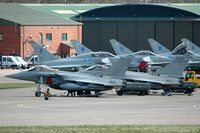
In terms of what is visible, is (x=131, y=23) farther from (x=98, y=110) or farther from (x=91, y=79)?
(x=98, y=110)

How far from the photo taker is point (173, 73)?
58.3 meters

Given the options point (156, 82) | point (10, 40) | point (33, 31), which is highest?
point (33, 31)

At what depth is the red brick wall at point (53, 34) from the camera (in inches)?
3848

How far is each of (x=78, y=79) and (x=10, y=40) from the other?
1753 inches

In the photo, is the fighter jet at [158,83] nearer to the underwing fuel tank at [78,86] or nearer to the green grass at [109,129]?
the underwing fuel tank at [78,86]

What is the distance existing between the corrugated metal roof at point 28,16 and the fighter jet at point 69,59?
23901 mm

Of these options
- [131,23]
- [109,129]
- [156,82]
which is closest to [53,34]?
[131,23]

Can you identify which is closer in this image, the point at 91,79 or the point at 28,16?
the point at 91,79

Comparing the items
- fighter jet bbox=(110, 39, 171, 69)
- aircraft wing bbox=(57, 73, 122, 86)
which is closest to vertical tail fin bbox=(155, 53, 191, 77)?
aircraft wing bbox=(57, 73, 122, 86)

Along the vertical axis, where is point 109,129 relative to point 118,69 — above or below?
below

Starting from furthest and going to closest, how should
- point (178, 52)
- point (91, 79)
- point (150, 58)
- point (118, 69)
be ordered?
point (178, 52) < point (150, 58) < point (118, 69) < point (91, 79)

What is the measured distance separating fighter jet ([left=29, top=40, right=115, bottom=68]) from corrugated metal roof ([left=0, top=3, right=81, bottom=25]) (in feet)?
78.4

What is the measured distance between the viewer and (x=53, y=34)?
101 metres

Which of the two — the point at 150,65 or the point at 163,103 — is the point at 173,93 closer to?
the point at 163,103
